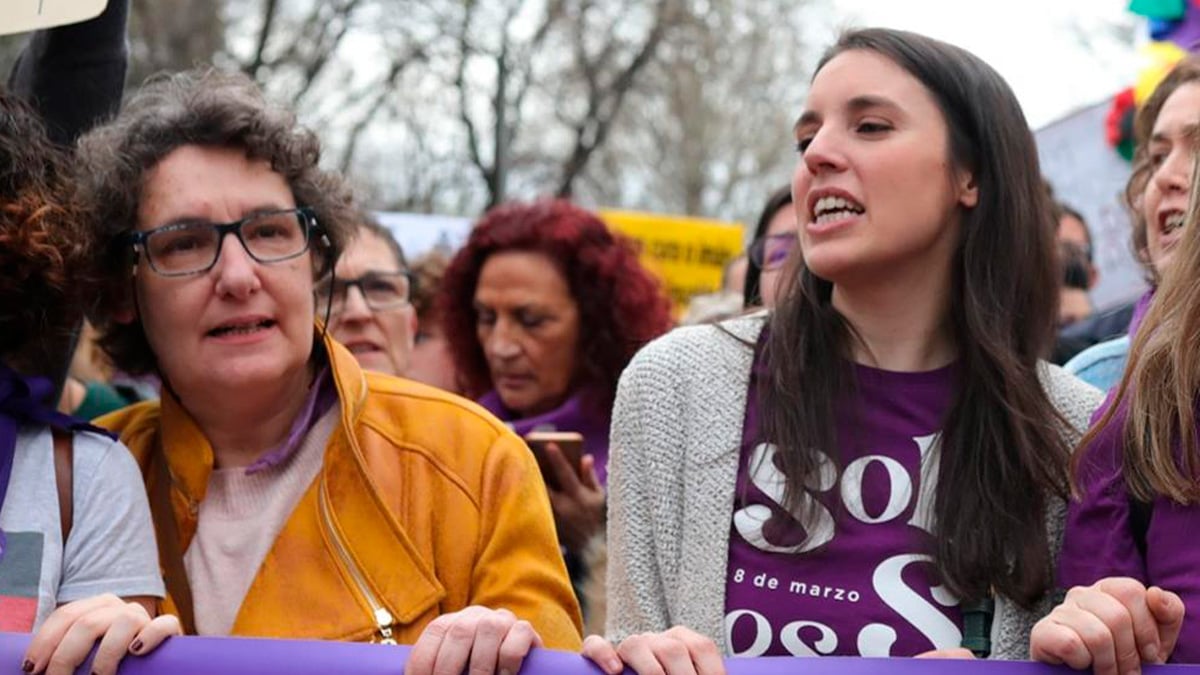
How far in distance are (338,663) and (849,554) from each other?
88cm

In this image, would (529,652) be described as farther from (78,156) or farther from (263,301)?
(78,156)

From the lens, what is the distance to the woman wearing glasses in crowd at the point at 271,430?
2.55 m

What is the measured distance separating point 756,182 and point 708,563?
101ft

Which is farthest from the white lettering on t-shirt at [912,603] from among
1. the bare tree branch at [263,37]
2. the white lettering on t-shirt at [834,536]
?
the bare tree branch at [263,37]

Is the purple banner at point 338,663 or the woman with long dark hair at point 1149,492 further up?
the woman with long dark hair at point 1149,492

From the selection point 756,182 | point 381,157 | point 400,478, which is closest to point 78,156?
point 400,478

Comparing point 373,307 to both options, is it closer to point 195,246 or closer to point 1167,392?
point 195,246

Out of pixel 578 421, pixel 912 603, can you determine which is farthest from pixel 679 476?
pixel 578 421

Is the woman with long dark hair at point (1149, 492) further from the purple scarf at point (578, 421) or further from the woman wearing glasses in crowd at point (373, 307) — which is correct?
the woman wearing glasses in crowd at point (373, 307)

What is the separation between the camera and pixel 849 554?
2527 mm

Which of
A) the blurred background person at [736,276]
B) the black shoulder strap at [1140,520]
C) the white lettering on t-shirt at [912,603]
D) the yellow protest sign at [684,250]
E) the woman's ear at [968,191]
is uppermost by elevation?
the woman's ear at [968,191]

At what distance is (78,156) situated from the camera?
2754 mm

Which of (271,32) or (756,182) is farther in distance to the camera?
(756,182)

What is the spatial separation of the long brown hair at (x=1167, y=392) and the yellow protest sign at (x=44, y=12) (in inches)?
66.6
